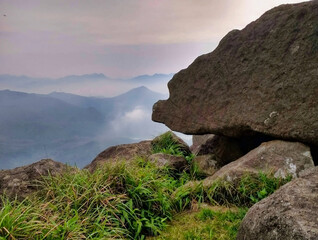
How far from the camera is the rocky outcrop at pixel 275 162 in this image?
6.07m

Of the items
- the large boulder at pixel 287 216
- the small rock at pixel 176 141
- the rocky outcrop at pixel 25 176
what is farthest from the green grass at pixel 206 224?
the small rock at pixel 176 141

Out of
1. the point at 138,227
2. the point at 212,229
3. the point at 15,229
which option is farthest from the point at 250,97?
the point at 15,229

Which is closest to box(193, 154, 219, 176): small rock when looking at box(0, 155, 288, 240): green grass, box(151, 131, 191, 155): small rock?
box(151, 131, 191, 155): small rock

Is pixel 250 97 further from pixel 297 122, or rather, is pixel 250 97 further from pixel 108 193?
pixel 108 193

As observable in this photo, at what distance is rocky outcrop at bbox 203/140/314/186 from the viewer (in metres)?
6.07

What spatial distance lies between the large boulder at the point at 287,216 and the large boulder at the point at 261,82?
2947 mm

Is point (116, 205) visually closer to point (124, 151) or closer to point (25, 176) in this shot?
point (25, 176)

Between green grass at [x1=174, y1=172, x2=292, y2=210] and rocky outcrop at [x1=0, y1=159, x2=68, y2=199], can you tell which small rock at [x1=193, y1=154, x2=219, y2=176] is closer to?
green grass at [x1=174, y1=172, x2=292, y2=210]

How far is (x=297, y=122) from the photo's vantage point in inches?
253

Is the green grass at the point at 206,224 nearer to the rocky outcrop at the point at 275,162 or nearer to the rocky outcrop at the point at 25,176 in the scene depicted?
the rocky outcrop at the point at 275,162

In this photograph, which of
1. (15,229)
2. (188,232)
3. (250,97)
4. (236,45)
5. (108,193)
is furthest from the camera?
(236,45)

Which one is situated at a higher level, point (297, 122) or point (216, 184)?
point (297, 122)

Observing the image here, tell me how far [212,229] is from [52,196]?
7.89ft

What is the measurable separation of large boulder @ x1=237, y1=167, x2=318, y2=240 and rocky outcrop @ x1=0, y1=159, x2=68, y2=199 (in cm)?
353
